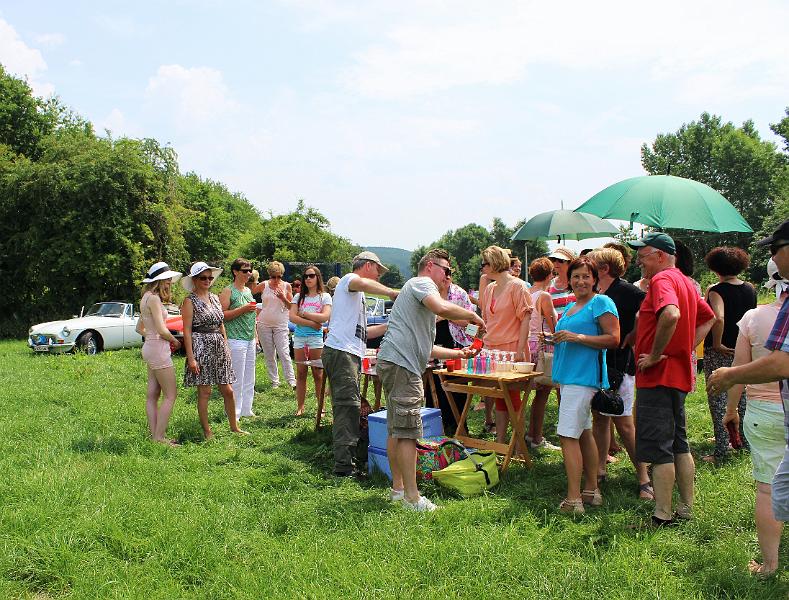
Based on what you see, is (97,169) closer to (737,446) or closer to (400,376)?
(400,376)

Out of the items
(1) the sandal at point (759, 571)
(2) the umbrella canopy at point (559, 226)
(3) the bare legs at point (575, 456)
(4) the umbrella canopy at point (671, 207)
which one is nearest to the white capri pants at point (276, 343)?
(2) the umbrella canopy at point (559, 226)

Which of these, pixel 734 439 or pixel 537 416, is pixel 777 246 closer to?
pixel 734 439

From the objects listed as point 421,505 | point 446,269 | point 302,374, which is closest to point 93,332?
point 302,374

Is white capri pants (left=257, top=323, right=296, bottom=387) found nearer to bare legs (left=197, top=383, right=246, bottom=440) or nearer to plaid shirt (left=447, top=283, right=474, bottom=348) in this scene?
bare legs (left=197, top=383, right=246, bottom=440)

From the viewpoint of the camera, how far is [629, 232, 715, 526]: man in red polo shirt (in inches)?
155

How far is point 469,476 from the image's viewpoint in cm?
480

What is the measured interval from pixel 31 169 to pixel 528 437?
71.2 ft

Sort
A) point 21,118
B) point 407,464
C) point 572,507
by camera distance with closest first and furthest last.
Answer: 1. point 572,507
2. point 407,464
3. point 21,118

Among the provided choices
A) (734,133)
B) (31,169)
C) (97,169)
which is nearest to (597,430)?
(97,169)

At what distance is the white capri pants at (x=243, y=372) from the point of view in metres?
7.50

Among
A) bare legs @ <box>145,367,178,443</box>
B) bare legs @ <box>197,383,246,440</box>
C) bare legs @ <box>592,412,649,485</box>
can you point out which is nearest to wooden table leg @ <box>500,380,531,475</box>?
bare legs @ <box>592,412,649,485</box>

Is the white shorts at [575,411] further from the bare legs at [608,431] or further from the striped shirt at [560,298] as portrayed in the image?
the striped shirt at [560,298]

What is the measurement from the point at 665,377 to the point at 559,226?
5533 mm

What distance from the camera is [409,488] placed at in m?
4.45
